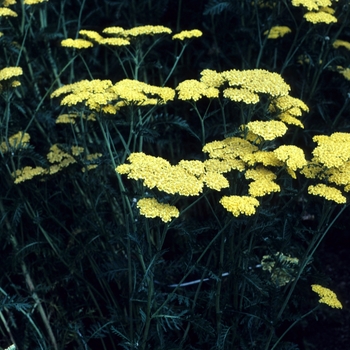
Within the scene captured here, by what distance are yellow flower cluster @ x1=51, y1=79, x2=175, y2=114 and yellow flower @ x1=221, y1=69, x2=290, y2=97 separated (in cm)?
34

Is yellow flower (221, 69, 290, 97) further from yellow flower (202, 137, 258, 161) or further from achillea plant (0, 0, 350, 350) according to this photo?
yellow flower (202, 137, 258, 161)

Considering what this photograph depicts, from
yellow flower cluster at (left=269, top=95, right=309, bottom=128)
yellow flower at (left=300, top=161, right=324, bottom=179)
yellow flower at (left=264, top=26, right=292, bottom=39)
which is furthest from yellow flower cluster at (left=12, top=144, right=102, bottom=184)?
yellow flower at (left=264, top=26, right=292, bottom=39)

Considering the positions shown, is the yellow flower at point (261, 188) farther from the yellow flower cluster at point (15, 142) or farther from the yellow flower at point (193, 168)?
the yellow flower cluster at point (15, 142)

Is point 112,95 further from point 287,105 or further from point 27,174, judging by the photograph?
point 287,105

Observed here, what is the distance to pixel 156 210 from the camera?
2316mm

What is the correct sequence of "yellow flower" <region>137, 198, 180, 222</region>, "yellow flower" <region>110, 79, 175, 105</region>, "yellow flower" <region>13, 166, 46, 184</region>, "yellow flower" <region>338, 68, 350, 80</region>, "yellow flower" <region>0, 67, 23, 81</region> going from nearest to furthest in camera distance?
"yellow flower" <region>137, 198, 180, 222</region>, "yellow flower" <region>110, 79, 175, 105</region>, "yellow flower" <region>0, 67, 23, 81</region>, "yellow flower" <region>13, 166, 46, 184</region>, "yellow flower" <region>338, 68, 350, 80</region>

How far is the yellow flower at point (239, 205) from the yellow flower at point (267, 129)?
320 mm

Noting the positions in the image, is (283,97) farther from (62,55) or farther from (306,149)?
(62,55)

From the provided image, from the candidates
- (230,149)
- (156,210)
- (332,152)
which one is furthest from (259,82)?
(156,210)

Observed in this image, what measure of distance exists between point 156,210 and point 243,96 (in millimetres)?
715

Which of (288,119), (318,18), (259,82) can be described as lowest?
(288,119)

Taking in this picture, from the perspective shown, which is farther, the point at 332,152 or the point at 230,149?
the point at 230,149

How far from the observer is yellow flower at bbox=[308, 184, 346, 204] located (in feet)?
7.85

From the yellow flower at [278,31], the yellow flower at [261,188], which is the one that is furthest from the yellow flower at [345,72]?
the yellow flower at [261,188]
